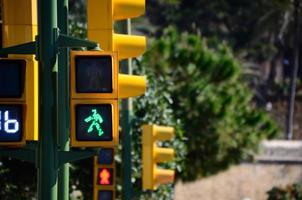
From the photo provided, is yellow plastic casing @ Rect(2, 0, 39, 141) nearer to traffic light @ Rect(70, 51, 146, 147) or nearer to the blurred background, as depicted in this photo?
traffic light @ Rect(70, 51, 146, 147)

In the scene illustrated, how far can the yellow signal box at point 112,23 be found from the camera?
11133 mm

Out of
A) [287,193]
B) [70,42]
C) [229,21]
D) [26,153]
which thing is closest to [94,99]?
[70,42]

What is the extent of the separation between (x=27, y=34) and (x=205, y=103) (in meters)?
17.7

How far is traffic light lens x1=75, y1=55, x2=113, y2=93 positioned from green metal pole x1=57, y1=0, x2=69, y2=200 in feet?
4.58

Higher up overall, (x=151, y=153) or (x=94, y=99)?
(x=94, y=99)

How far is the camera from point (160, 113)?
24.2m

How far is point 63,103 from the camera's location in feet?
38.3

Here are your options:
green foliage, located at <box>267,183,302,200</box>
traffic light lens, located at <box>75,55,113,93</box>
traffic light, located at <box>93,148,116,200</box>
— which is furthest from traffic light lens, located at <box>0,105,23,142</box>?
green foliage, located at <box>267,183,302,200</box>

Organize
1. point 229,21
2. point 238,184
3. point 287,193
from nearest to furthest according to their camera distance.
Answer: point 287,193, point 238,184, point 229,21

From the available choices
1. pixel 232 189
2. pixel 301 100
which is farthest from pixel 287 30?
pixel 232 189

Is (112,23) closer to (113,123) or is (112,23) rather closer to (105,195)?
(113,123)

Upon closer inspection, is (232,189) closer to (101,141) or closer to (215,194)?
(215,194)

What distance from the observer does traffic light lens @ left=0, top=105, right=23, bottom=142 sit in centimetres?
1014

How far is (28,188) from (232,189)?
658 inches
